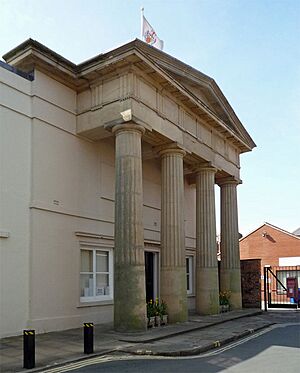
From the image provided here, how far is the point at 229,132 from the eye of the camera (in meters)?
19.7

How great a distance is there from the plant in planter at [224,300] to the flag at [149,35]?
10806mm

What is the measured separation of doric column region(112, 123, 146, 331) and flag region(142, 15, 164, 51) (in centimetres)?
552

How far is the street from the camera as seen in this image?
821 centimetres

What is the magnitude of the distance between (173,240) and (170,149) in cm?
313

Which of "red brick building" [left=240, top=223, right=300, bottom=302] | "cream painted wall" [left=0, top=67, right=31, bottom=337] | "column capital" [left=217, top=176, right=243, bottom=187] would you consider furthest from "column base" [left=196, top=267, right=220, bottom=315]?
"red brick building" [left=240, top=223, right=300, bottom=302]

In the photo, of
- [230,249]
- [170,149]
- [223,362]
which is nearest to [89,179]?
[170,149]

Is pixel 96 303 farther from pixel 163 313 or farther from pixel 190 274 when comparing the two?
pixel 190 274

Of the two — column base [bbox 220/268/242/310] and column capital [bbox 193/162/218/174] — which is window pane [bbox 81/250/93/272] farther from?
column base [bbox 220/268/242/310]

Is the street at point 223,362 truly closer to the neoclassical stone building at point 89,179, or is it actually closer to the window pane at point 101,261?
the neoclassical stone building at point 89,179

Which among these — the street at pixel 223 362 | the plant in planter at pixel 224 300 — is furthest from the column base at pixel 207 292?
the street at pixel 223 362

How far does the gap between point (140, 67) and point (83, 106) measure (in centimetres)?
229

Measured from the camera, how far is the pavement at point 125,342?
896 cm

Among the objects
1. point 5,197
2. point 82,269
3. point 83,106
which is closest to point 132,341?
point 82,269

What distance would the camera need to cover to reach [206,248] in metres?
17.8
